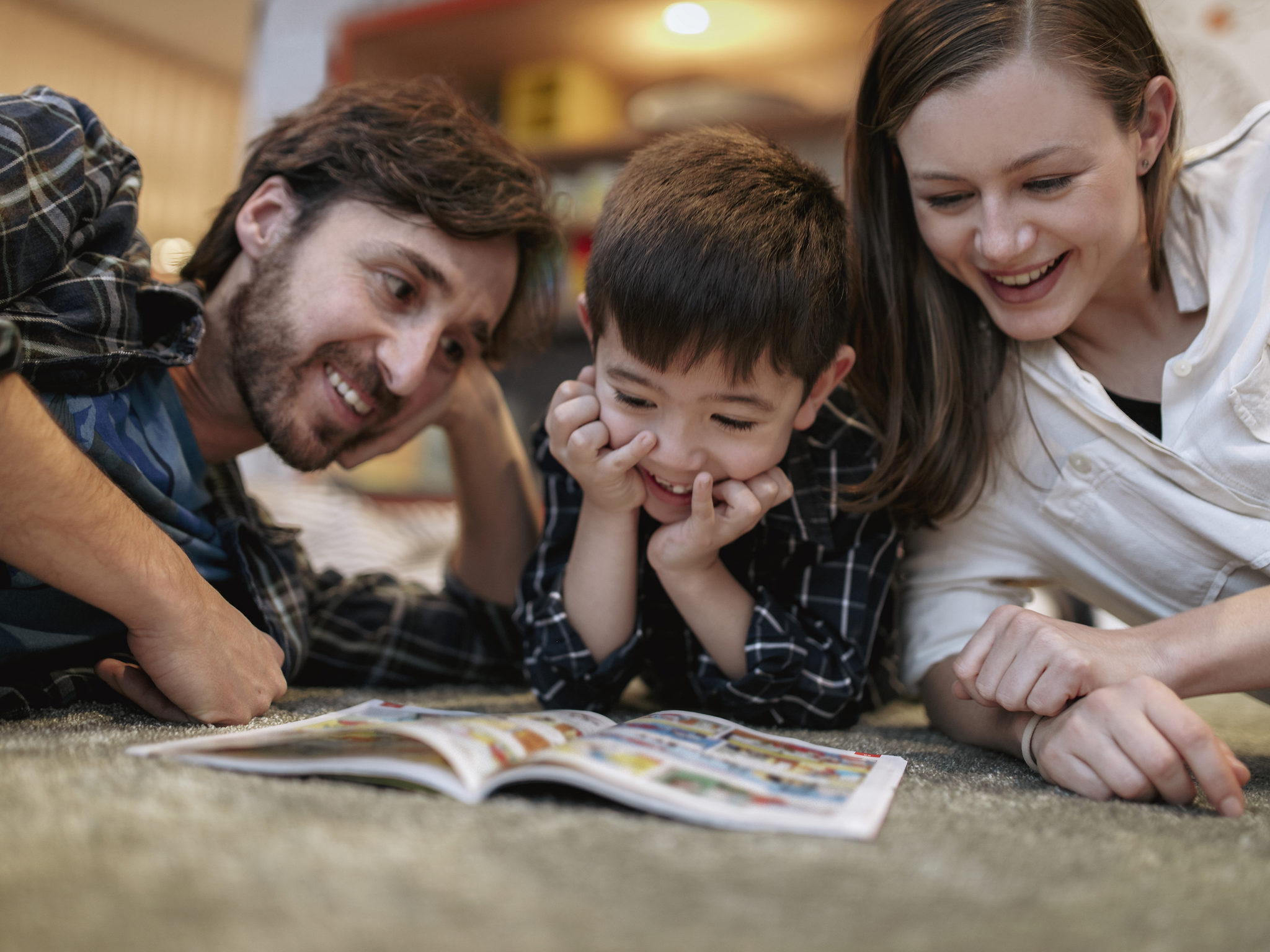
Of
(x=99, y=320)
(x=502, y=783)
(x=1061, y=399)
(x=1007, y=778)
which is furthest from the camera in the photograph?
(x=1061, y=399)

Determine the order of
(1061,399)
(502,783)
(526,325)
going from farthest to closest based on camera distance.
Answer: (526,325)
(1061,399)
(502,783)

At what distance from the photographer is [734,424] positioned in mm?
914

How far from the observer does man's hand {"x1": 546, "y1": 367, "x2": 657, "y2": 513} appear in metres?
0.91

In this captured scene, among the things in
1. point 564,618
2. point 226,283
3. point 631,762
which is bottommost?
point 564,618

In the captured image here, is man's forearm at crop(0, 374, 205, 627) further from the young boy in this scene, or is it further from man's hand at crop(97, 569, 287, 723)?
the young boy

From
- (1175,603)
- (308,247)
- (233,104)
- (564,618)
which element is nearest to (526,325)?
(308,247)

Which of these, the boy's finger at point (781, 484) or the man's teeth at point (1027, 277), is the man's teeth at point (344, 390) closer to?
the boy's finger at point (781, 484)

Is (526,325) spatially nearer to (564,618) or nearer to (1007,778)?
(564,618)

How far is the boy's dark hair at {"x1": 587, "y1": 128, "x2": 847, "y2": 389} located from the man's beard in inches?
14.2

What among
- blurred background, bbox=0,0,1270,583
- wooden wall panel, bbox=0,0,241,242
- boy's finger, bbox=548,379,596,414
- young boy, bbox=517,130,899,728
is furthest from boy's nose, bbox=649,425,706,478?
wooden wall panel, bbox=0,0,241,242

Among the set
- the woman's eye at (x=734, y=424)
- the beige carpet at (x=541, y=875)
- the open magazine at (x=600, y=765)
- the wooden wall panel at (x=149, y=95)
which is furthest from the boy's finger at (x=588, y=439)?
the wooden wall panel at (x=149, y=95)

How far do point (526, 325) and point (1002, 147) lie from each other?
811 mm

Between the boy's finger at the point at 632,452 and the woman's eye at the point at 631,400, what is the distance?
24 millimetres

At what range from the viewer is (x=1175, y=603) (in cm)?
104
